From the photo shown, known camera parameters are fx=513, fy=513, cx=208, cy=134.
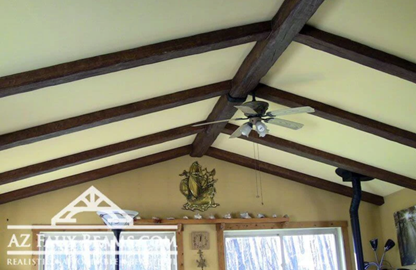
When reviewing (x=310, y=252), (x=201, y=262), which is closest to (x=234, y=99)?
(x=201, y=262)

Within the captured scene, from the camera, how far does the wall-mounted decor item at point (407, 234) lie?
7.20m

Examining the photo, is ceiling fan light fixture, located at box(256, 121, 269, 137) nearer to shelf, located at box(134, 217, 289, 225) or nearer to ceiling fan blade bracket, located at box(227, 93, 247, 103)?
ceiling fan blade bracket, located at box(227, 93, 247, 103)

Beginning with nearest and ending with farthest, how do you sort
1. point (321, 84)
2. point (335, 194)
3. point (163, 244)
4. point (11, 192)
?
point (321, 84), point (11, 192), point (163, 244), point (335, 194)

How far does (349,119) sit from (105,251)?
391cm

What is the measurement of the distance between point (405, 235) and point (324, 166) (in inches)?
59.1

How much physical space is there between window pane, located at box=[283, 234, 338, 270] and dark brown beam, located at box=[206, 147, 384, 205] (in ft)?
2.56

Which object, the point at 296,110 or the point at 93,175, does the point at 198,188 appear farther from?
the point at 296,110

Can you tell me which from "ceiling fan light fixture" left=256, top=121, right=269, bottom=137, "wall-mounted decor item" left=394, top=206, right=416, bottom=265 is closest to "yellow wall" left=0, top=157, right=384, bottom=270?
"wall-mounted decor item" left=394, top=206, right=416, bottom=265

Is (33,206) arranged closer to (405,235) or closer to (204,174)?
(204,174)

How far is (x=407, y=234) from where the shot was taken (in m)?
7.35

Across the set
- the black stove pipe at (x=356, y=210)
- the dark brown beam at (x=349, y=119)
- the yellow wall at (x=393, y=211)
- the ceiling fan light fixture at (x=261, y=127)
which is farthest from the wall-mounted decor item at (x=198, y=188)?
the ceiling fan light fixture at (x=261, y=127)

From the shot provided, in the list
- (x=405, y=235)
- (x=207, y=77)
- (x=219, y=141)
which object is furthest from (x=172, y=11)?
(x=405, y=235)

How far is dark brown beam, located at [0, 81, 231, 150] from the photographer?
16.5ft

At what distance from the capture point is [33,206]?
24.1ft
